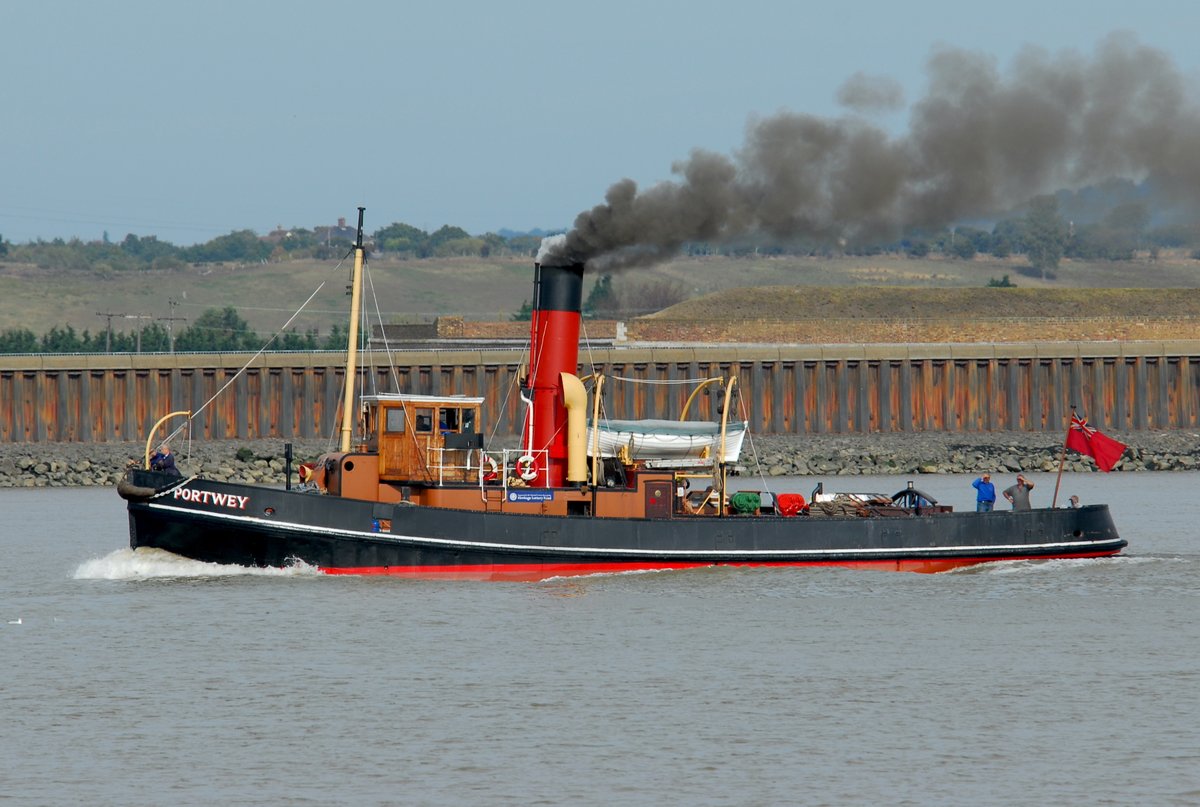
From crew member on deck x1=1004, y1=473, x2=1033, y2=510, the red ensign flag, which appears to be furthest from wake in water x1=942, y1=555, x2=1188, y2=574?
the red ensign flag

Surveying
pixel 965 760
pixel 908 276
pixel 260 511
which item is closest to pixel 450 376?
pixel 260 511

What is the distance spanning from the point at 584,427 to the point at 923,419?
37.6 meters

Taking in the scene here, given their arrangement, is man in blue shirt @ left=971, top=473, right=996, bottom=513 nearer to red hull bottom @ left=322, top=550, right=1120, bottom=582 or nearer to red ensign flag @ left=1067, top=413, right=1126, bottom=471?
red ensign flag @ left=1067, top=413, right=1126, bottom=471

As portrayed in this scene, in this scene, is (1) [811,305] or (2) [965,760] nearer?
(2) [965,760]

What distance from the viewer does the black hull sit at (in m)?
28.0

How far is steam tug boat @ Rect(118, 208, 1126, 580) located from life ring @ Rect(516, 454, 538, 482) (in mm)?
42

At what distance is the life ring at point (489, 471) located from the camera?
28.8 metres

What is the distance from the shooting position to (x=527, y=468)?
1154 inches

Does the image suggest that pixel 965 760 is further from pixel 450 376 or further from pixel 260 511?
pixel 450 376

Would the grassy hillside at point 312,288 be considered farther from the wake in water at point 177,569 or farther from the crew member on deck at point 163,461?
the wake in water at point 177,569

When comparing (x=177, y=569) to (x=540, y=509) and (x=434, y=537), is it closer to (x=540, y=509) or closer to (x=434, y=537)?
(x=434, y=537)

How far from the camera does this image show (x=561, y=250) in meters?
30.4

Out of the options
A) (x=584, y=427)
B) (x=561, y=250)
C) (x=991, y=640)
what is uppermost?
(x=561, y=250)

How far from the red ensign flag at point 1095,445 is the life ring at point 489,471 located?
33.2 ft
